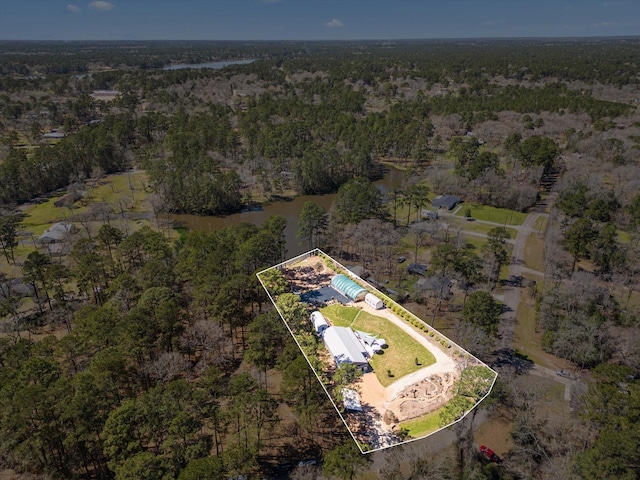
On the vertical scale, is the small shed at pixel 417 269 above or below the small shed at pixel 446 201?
below

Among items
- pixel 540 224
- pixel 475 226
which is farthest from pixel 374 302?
pixel 540 224

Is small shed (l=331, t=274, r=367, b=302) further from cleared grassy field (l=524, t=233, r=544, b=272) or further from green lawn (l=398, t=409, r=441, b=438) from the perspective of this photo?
cleared grassy field (l=524, t=233, r=544, b=272)

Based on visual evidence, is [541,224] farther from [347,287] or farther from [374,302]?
[374,302]

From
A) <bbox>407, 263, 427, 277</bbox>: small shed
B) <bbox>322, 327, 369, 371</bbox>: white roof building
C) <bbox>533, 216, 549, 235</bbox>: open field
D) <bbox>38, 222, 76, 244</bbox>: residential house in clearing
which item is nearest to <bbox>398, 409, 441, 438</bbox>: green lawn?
<bbox>322, 327, 369, 371</bbox>: white roof building

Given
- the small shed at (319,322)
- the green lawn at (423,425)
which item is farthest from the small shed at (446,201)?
the green lawn at (423,425)

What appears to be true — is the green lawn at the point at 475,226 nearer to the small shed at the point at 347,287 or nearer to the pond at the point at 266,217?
the pond at the point at 266,217

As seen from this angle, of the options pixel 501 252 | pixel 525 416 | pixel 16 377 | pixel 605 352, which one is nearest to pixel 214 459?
pixel 16 377
